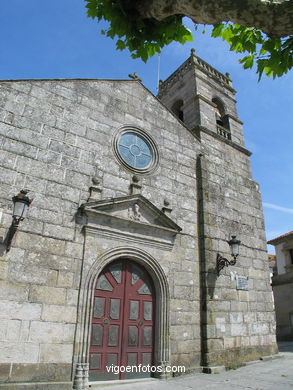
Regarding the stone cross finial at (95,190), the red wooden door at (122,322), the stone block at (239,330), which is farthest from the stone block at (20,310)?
the stone block at (239,330)

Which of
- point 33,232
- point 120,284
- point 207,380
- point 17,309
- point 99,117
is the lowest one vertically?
point 207,380

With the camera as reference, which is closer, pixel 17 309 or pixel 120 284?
pixel 17 309

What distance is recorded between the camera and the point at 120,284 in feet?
21.9

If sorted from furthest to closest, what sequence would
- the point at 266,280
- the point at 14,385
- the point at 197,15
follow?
the point at 266,280, the point at 14,385, the point at 197,15

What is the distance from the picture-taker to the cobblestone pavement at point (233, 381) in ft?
18.3

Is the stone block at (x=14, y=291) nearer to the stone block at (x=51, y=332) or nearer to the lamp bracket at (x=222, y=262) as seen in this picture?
the stone block at (x=51, y=332)

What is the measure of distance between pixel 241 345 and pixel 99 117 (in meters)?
6.72

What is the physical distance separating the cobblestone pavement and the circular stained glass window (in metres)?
4.75

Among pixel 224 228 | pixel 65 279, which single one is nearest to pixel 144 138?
pixel 224 228

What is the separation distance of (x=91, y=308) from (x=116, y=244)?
1.39 m

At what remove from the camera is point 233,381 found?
19.9 feet

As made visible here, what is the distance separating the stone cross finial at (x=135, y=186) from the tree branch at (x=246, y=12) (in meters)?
4.24

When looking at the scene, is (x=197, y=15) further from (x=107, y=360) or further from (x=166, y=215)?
(x=107, y=360)

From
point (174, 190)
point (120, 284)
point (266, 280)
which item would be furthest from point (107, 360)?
point (266, 280)
